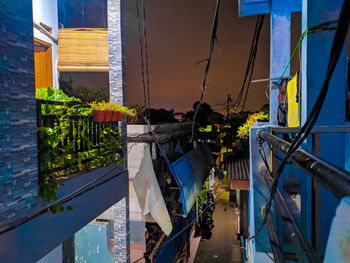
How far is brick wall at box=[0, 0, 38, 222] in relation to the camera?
287cm

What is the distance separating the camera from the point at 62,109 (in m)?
4.01

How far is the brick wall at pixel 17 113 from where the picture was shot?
287cm

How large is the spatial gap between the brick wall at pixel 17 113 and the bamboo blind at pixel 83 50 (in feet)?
12.0

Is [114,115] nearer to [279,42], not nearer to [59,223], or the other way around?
[59,223]

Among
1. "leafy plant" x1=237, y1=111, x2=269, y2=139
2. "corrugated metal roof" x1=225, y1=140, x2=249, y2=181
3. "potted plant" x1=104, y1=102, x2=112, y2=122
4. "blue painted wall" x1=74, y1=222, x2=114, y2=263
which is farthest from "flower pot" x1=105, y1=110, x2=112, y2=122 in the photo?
"leafy plant" x1=237, y1=111, x2=269, y2=139

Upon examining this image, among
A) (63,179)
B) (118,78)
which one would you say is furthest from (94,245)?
(118,78)

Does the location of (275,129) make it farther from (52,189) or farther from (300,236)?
(52,189)

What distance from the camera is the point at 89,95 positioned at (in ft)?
23.0

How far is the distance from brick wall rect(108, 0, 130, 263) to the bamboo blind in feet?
2.62

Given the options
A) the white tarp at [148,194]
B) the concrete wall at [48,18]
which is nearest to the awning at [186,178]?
the white tarp at [148,194]

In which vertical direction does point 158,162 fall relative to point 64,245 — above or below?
above

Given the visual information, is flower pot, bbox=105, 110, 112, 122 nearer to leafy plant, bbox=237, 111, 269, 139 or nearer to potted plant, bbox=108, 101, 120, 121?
potted plant, bbox=108, 101, 120, 121

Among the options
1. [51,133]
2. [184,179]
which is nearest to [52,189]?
[51,133]

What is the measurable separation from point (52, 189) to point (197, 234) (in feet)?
43.4
